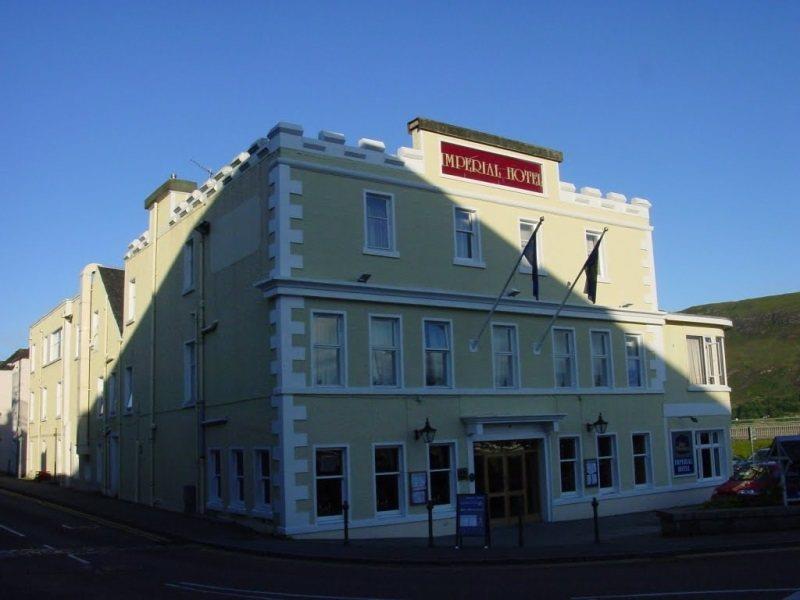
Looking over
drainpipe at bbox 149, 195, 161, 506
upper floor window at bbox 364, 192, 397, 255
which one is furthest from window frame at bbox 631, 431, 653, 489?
drainpipe at bbox 149, 195, 161, 506

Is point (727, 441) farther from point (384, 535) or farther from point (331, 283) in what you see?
point (331, 283)

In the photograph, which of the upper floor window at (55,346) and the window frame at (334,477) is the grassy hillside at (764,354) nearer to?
the upper floor window at (55,346)

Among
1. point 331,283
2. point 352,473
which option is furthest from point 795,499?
point 331,283

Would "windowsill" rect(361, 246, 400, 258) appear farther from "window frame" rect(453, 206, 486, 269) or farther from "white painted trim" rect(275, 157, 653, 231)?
"window frame" rect(453, 206, 486, 269)

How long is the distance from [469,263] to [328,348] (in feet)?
18.1

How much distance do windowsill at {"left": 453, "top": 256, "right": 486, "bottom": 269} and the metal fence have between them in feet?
106

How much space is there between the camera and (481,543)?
20562 mm

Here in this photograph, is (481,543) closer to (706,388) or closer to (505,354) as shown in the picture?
(505,354)

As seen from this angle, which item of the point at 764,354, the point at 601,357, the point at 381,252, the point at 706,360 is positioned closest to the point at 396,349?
the point at 381,252

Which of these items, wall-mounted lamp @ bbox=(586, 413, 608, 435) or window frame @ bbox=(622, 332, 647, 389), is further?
window frame @ bbox=(622, 332, 647, 389)

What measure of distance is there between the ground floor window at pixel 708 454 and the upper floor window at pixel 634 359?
12.6ft

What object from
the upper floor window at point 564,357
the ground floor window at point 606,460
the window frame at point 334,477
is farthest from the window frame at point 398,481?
the ground floor window at point 606,460

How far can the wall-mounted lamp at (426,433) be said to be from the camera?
72.9ft

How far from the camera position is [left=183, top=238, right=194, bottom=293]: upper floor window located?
1070 inches
